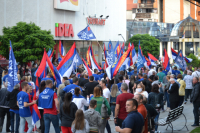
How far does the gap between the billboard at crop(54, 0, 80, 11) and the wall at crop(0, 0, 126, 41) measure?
0.62m

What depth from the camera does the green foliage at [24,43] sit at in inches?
936

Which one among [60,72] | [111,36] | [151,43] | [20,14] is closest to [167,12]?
[151,43]

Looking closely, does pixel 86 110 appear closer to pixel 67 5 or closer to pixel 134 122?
pixel 134 122

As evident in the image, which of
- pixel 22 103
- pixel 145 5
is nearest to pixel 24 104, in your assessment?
pixel 22 103

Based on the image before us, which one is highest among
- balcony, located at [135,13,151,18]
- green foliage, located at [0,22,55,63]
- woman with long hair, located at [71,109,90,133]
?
balcony, located at [135,13,151,18]

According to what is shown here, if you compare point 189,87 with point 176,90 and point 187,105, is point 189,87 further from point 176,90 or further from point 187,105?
point 176,90

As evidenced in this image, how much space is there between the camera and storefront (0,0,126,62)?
97.6 ft

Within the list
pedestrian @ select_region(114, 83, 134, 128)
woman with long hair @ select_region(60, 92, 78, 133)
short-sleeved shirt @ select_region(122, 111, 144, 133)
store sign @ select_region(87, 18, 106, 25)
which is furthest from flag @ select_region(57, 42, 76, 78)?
store sign @ select_region(87, 18, 106, 25)

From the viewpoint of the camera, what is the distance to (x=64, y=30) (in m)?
34.7

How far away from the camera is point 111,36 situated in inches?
1673

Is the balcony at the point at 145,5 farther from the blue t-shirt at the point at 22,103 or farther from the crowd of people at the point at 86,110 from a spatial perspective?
the blue t-shirt at the point at 22,103

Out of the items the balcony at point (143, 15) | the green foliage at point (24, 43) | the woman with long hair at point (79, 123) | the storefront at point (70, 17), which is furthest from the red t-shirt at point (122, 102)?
the balcony at point (143, 15)

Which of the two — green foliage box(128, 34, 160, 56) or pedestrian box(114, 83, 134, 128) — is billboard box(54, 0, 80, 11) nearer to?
green foliage box(128, 34, 160, 56)

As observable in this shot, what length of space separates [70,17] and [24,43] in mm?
12443
